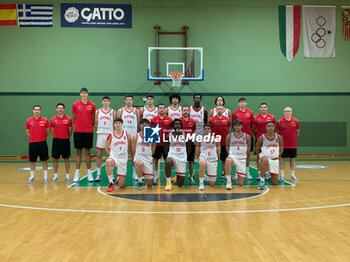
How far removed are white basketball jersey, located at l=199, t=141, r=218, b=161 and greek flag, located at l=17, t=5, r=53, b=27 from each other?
9.36m

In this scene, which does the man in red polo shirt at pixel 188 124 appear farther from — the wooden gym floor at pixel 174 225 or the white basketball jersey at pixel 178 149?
the wooden gym floor at pixel 174 225

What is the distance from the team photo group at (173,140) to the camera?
733 centimetres

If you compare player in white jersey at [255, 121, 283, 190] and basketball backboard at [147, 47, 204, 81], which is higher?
basketball backboard at [147, 47, 204, 81]

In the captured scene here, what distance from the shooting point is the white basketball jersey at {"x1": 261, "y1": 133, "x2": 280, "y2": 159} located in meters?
7.74

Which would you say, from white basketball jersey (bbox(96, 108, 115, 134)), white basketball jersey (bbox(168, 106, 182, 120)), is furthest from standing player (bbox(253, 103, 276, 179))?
white basketball jersey (bbox(96, 108, 115, 134))

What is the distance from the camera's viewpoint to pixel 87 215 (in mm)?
5199

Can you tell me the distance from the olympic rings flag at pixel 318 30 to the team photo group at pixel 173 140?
6.66 metres

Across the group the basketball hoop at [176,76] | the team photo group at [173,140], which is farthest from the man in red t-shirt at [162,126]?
the basketball hoop at [176,76]

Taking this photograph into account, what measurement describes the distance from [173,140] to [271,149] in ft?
7.40

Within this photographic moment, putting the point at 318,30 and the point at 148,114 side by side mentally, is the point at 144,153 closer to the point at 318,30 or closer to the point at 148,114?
the point at 148,114

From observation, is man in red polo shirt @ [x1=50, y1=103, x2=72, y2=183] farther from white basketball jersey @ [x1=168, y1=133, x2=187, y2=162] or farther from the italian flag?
the italian flag

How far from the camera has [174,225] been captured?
465 cm

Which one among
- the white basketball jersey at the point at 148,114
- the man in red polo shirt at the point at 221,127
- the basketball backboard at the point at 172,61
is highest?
the basketball backboard at the point at 172,61

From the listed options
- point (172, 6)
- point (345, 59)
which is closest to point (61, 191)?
point (172, 6)
